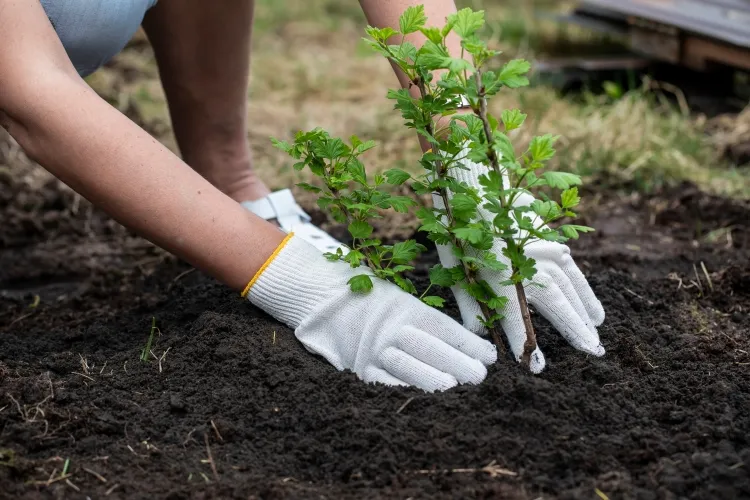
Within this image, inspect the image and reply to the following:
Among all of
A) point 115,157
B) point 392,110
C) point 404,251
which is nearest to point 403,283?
point 404,251

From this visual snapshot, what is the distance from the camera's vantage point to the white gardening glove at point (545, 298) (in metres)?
1.86

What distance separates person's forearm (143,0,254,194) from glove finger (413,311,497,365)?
112cm

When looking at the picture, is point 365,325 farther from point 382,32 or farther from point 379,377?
point 382,32

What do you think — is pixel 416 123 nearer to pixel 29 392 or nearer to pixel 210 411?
pixel 210 411

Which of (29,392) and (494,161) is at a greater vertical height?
(494,161)

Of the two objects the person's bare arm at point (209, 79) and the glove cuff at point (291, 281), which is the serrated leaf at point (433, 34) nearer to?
the glove cuff at point (291, 281)

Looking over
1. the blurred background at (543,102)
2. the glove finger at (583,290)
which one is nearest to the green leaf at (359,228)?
the glove finger at (583,290)

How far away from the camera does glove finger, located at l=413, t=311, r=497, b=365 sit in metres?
1.84

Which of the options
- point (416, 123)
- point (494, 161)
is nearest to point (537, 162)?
point (494, 161)

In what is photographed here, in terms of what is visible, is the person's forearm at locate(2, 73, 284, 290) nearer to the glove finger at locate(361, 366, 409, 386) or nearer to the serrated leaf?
the glove finger at locate(361, 366, 409, 386)

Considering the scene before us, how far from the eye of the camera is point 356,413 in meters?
1.70

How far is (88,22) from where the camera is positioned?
6.88ft

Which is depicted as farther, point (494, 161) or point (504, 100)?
point (504, 100)

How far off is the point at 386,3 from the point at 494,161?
20.9 inches
